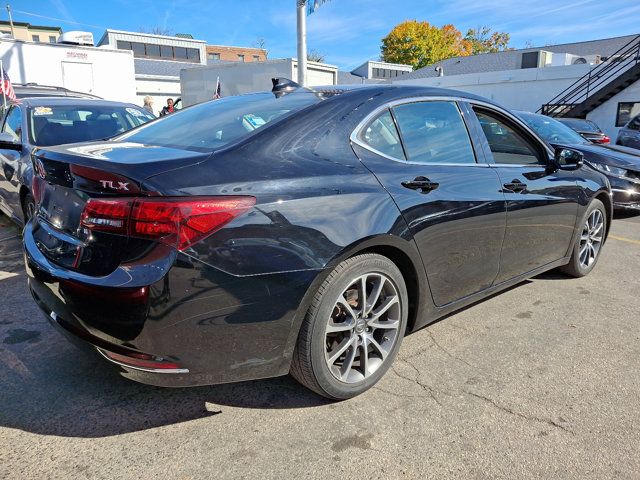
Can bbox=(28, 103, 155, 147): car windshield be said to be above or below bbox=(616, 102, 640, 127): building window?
below

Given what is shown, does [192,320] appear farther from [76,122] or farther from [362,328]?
[76,122]

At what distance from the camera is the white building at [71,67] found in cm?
1471

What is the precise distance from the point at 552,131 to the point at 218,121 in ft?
23.6

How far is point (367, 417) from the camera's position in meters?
2.47

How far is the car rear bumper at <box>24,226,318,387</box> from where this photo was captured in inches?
77.9

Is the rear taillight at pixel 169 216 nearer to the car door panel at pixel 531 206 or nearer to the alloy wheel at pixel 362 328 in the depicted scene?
the alloy wheel at pixel 362 328

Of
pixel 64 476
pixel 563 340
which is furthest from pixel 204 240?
pixel 563 340

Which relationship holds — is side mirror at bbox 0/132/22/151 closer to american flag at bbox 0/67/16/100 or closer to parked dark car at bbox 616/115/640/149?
american flag at bbox 0/67/16/100

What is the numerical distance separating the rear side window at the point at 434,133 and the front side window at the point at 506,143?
274mm

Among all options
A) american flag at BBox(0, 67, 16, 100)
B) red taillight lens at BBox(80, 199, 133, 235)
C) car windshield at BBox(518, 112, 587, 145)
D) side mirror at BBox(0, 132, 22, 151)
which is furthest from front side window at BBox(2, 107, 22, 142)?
car windshield at BBox(518, 112, 587, 145)

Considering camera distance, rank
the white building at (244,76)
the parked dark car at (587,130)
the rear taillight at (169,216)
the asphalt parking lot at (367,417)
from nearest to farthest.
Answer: the rear taillight at (169,216) → the asphalt parking lot at (367,417) → the parked dark car at (587,130) → the white building at (244,76)

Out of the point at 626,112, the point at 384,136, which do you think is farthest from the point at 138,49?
the point at 384,136

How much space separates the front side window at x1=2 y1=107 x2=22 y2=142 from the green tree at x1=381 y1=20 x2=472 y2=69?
60386mm

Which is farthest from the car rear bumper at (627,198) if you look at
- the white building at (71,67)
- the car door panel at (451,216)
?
the white building at (71,67)
